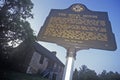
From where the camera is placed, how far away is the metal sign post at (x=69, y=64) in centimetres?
567

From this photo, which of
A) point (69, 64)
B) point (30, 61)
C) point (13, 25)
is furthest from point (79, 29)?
point (30, 61)

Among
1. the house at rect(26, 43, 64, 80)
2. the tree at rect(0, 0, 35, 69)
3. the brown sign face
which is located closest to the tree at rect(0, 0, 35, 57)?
the tree at rect(0, 0, 35, 69)

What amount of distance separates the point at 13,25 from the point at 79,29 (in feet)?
60.5

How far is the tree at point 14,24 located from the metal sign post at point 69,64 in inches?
700

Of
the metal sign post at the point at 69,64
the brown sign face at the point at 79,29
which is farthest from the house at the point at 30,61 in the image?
the metal sign post at the point at 69,64

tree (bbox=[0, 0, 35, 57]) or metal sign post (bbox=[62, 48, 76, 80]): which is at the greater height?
tree (bbox=[0, 0, 35, 57])

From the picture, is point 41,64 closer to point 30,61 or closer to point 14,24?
point 30,61

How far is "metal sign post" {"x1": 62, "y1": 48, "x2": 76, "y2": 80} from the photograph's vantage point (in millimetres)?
5672

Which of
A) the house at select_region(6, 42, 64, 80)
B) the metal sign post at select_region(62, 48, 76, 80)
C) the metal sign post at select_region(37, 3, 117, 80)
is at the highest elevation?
the house at select_region(6, 42, 64, 80)

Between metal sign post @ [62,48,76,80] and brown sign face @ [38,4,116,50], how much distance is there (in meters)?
0.29

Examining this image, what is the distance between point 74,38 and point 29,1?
833 inches

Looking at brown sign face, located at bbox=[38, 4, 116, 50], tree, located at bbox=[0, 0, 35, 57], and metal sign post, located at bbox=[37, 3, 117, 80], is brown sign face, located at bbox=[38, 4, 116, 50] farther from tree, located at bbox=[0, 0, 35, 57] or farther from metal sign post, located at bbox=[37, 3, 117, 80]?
tree, located at bbox=[0, 0, 35, 57]

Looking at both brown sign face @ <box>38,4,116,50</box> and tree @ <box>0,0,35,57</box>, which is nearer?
brown sign face @ <box>38,4,116,50</box>

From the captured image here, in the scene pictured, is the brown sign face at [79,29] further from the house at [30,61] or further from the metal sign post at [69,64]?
the house at [30,61]
